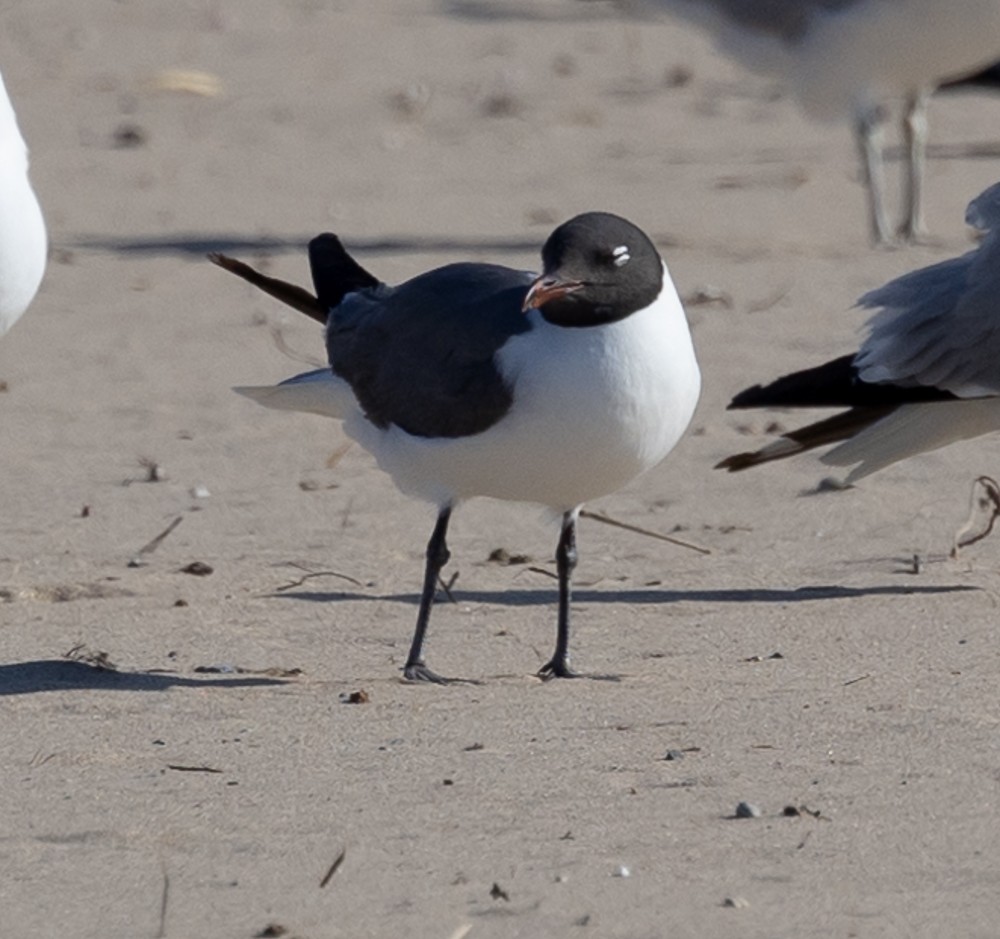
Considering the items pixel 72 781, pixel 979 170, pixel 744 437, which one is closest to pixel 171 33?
pixel 979 170

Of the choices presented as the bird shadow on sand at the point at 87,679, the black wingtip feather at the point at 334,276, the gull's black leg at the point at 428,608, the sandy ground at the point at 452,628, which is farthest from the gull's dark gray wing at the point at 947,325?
the bird shadow on sand at the point at 87,679

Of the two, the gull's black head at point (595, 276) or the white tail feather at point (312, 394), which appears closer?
the gull's black head at point (595, 276)

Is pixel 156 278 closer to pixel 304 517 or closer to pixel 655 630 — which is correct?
pixel 304 517

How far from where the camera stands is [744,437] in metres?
8.24

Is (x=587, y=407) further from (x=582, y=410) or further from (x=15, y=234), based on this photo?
(x=15, y=234)

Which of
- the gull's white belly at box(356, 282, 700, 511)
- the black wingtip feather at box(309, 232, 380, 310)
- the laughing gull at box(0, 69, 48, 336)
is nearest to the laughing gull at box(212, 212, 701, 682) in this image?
the gull's white belly at box(356, 282, 700, 511)

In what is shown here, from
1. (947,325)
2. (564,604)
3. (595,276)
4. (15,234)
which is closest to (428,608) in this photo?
(564,604)

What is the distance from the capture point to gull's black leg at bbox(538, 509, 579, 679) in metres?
5.83

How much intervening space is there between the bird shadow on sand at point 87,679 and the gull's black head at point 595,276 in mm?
1091

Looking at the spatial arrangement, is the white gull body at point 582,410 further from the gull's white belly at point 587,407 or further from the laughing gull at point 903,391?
the laughing gull at point 903,391

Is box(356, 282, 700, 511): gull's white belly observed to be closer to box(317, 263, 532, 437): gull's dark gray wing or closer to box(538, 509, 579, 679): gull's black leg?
box(317, 263, 532, 437): gull's dark gray wing

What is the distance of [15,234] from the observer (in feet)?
21.6

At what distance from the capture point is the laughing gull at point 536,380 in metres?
5.41

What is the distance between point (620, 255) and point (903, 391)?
1754 mm
